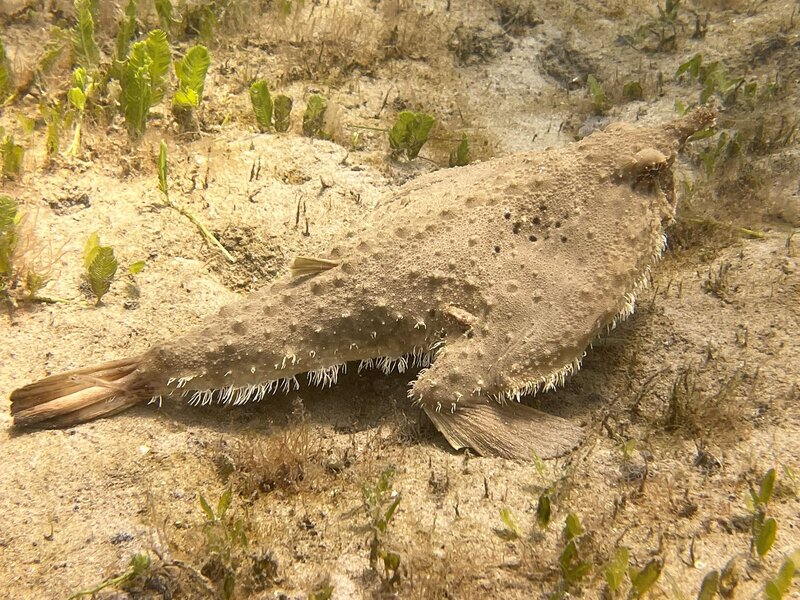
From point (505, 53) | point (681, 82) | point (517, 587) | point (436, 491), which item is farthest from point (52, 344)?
point (681, 82)

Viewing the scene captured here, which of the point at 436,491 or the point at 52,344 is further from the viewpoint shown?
the point at 52,344

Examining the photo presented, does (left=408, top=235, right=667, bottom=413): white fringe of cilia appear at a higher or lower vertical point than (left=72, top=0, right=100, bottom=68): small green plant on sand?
lower

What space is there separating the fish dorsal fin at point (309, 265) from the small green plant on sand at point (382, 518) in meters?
1.33

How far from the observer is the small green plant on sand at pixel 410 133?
5238 millimetres

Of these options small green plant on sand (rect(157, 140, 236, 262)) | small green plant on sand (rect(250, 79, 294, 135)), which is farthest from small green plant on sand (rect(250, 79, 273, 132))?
small green plant on sand (rect(157, 140, 236, 262))

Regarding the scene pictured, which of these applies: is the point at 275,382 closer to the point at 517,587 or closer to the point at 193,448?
the point at 193,448

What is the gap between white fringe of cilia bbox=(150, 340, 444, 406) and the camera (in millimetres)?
3436

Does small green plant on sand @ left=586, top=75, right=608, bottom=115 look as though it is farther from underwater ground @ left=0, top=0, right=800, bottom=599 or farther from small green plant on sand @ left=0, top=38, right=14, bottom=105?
small green plant on sand @ left=0, top=38, right=14, bottom=105

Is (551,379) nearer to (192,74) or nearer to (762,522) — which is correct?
(762,522)

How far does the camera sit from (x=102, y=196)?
457 centimetres

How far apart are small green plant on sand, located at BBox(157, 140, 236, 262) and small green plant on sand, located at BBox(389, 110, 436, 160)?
202 centimetres

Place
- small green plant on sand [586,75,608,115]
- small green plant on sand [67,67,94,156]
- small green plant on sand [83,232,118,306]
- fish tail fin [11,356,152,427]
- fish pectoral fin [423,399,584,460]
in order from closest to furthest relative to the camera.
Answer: fish tail fin [11,356,152,427], fish pectoral fin [423,399,584,460], small green plant on sand [83,232,118,306], small green plant on sand [67,67,94,156], small green plant on sand [586,75,608,115]

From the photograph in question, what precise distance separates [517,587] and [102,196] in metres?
A: 4.23

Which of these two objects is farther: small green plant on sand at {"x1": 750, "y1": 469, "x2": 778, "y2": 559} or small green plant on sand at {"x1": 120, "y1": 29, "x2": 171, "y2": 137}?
small green plant on sand at {"x1": 120, "y1": 29, "x2": 171, "y2": 137}
